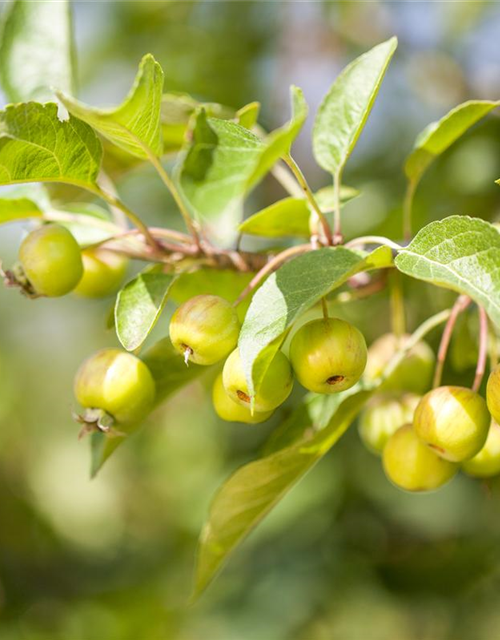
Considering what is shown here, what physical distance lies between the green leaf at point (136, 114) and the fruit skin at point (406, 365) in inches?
29.3

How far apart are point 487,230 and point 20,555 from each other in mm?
3382

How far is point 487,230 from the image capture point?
96 centimetres

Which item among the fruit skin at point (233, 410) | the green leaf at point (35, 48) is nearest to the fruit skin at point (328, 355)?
the fruit skin at point (233, 410)

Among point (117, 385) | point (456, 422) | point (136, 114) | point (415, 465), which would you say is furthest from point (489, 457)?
point (136, 114)

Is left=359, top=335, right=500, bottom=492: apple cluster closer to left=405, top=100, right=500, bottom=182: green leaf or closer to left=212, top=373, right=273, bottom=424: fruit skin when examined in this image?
left=212, top=373, right=273, bottom=424: fruit skin

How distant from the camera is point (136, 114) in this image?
3.67 ft

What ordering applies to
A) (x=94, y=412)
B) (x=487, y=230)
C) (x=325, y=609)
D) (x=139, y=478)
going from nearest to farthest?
(x=487, y=230), (x=94, y=412), (x=325, y=609), (x=139, y=478)

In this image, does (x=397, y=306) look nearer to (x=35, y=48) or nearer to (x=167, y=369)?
(x=167, y=369)

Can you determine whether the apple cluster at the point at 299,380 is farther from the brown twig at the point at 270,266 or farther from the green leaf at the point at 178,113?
the green leaf at the point at 178,113

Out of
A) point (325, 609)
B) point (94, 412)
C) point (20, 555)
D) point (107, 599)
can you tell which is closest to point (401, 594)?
point (325, 609)

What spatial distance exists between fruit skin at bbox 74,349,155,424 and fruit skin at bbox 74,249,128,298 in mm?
306

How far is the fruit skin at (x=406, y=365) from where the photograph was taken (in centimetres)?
A: 171

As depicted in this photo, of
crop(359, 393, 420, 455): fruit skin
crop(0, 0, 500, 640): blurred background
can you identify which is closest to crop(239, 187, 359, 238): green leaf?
crop(359, 393, 420, 455): fruit skin

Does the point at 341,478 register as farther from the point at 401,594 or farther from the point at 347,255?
the point at 347,255
